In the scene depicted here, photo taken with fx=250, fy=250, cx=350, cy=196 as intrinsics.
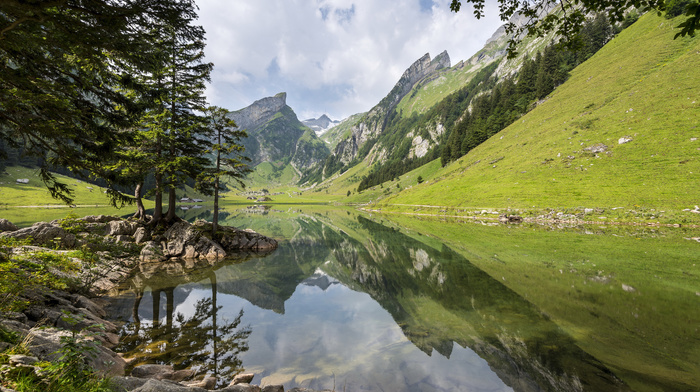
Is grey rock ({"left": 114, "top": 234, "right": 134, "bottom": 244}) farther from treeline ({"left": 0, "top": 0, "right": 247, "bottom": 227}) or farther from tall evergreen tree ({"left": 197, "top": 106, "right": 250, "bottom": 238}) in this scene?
treeline ({"left": 0, "top": 0, "right": 247, "bottom": 227})

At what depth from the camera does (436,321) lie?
12.2m

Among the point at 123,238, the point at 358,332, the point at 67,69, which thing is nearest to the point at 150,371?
the point at 358,332

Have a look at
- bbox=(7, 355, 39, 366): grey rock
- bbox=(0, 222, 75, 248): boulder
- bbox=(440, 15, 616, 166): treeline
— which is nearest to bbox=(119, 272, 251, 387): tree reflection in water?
bbox=(7, 355, 39, 366): grey rock

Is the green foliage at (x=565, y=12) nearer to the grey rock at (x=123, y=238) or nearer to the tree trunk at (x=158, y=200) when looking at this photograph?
the tree trunk at (x=158, y=200)

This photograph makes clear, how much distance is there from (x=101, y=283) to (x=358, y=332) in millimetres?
16921

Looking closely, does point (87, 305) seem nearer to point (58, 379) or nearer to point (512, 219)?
point (58, 379)

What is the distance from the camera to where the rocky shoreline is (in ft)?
17.9

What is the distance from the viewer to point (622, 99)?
209 feet

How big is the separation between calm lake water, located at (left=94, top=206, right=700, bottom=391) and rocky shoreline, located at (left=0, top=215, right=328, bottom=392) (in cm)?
119

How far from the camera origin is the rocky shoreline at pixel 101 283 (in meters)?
5.46

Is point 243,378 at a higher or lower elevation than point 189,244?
lower

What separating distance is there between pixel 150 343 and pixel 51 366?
7.10 meters

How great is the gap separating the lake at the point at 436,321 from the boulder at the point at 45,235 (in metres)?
5.55

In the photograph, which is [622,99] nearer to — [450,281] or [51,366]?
[450,281]
